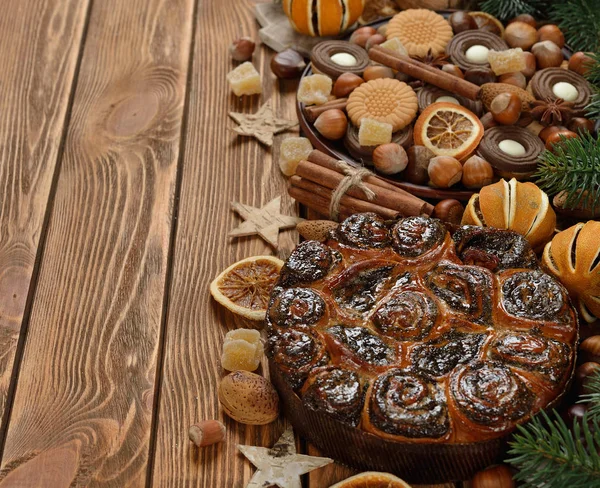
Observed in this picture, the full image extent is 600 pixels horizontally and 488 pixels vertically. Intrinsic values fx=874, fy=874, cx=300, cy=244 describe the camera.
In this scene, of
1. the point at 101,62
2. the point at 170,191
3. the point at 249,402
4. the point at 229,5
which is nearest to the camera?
the point at 249,402

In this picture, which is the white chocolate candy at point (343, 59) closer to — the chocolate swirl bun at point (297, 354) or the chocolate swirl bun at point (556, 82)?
the chocolate swirl bun at point (556, 82)

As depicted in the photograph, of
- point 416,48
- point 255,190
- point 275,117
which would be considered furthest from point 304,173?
point 416,48

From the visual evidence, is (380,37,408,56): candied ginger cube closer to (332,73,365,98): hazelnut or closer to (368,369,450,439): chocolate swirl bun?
(332,73,365,98): hazelnut

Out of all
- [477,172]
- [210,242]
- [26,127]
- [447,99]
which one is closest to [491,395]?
[477,172]

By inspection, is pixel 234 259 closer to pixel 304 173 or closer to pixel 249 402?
pixel 304 173

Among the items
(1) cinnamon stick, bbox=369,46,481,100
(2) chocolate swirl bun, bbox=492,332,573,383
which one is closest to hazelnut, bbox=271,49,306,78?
(1) cinnamon stick, bbox=369,46,481,100

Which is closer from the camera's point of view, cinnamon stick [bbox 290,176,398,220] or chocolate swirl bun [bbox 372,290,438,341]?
chocolate swirl bun [bbox 372,290,438,341]

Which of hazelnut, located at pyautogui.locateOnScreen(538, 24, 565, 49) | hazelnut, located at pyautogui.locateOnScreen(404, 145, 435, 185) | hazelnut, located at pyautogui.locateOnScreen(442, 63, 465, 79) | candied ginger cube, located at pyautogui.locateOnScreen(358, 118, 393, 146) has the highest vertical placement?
hazelnut, located at pyautogui.locateOnScreen(538, 24, 565, 49)
